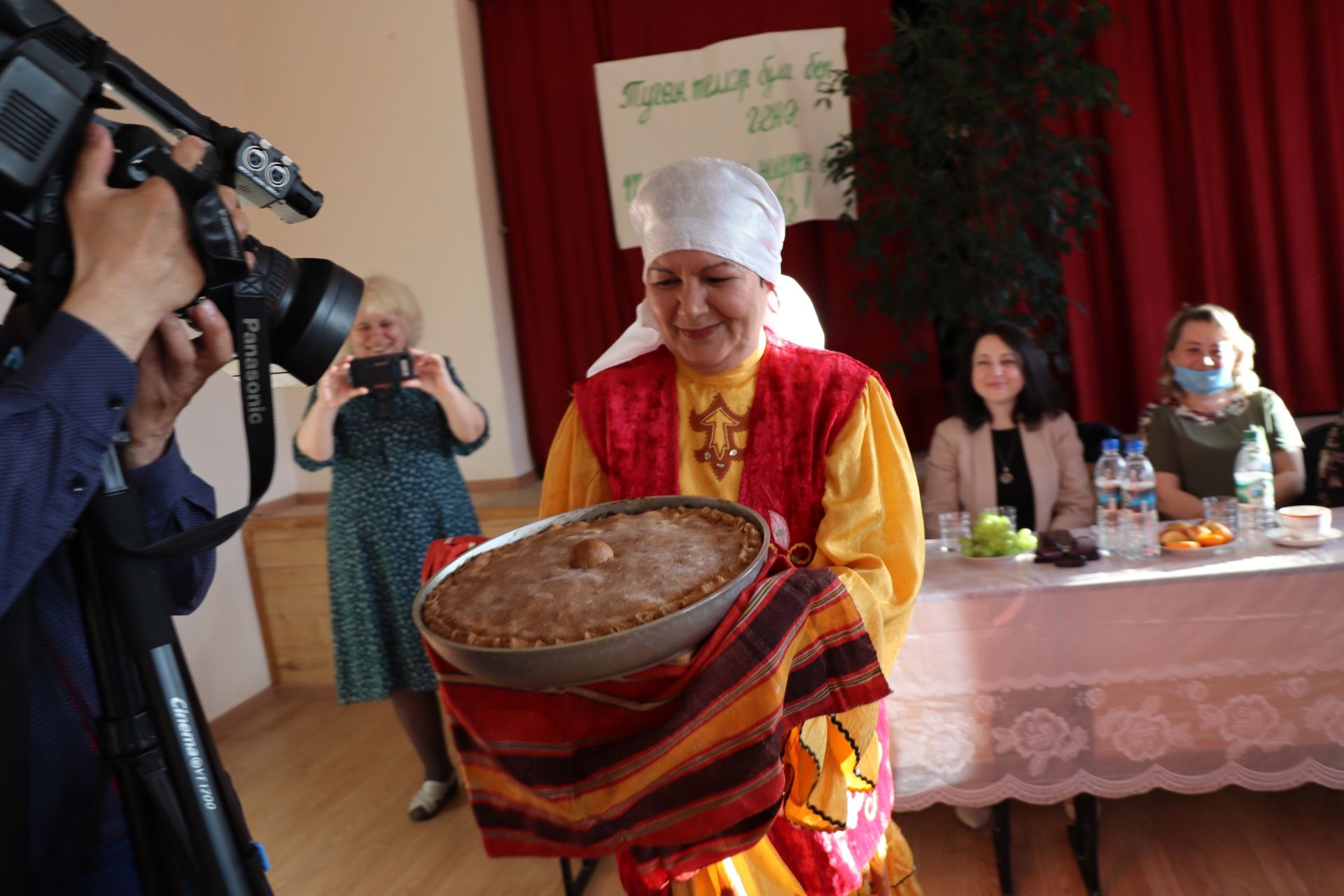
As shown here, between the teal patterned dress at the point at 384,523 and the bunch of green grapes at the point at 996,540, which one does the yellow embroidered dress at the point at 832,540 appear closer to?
the bunch of green grapes at the point at 996,540

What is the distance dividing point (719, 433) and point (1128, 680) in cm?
Answer: 120

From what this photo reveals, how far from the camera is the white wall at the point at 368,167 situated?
11.8 ft

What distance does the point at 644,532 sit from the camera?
103 cm

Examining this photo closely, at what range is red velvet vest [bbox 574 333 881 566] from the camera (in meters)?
1.32

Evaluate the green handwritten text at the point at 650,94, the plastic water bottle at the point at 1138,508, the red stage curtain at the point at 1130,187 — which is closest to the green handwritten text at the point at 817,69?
the red stage curtain at the point at 1130,187

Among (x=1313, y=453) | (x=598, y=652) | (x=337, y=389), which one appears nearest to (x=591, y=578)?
(x=598, y=652)

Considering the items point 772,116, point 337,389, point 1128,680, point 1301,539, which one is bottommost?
point 1128,680

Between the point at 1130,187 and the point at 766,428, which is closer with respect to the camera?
the point at 766,428

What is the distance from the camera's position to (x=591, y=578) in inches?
36.3

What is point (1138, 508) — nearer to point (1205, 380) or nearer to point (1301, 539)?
point (1301, 539)

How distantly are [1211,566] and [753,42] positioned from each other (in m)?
2.35

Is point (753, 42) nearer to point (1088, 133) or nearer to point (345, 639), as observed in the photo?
point (1088, 133)

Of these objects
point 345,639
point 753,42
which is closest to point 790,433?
point 345,639

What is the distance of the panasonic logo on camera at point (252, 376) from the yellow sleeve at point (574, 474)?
76 cm
